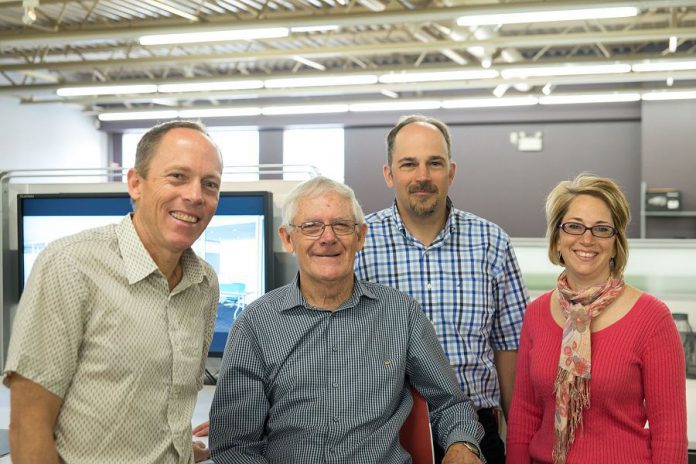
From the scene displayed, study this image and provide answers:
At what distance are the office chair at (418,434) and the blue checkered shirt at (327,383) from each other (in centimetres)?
4

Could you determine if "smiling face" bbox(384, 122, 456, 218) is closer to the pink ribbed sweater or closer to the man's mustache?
the man's mustache

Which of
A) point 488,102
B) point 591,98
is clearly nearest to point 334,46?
point 488,102

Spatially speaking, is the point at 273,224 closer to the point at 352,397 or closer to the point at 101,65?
the point at 352,397

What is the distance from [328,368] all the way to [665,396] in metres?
0.89

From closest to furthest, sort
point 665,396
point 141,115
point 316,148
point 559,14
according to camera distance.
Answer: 1. point 665,396
2. point 559,14
3. point 141,115
4. point 316,148

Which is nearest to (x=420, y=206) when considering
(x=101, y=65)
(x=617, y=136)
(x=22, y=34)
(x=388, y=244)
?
(x=388, y=244)

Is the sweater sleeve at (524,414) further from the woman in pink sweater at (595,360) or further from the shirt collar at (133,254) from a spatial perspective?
the shirt collar at (133,254)

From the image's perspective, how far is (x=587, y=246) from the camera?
7.22 ft

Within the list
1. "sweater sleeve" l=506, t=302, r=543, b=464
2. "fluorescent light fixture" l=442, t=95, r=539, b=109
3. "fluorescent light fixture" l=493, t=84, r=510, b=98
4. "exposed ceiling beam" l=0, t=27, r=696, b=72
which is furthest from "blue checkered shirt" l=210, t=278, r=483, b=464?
"fluorescent light fixture" l=493, t=84, r=510, b=98

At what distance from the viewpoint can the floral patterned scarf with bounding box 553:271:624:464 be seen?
2115 mm

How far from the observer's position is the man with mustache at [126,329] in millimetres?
1570

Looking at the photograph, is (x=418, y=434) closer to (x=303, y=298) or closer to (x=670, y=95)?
(x=303, y=298)

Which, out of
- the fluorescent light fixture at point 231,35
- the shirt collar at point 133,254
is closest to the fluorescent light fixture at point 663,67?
the fluorescent light fixture at point 231,35

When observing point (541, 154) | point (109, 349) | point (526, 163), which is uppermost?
point (541, 154)
